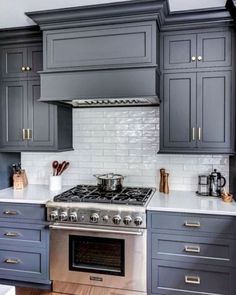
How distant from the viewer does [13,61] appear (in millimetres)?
3025

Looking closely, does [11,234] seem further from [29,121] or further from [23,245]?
[29,121]

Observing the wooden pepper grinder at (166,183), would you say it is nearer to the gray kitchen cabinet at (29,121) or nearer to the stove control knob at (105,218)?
the stove control knob at (105,218)

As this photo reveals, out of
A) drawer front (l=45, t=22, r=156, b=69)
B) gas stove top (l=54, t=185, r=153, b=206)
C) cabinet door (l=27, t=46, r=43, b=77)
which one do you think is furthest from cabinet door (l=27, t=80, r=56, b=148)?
gas stove top (l=54, t=185, r=153, b=206)

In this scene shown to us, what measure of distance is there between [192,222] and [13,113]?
216 cm

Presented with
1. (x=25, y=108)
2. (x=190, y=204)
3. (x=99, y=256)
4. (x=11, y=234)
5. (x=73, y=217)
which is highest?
(x=25, y=108)

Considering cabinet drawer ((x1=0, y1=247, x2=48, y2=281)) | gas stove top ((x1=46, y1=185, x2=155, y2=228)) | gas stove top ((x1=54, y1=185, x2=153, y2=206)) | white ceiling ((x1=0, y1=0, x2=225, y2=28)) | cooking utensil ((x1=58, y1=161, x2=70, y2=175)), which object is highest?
white ceiling ((x1=0, y1=0, x2=225, y2=28))

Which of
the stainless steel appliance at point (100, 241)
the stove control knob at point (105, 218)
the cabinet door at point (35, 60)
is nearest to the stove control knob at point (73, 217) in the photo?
the stainless steel appliance at point (100, 241)

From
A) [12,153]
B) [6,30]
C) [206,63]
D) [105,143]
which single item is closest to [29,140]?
[12,153]

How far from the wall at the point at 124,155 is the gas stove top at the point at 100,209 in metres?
0.50

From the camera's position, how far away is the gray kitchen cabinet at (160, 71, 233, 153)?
2576mm

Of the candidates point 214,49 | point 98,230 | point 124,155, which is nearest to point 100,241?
point 98,230

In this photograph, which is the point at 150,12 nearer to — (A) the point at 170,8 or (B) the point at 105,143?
(A) the point at 170,8

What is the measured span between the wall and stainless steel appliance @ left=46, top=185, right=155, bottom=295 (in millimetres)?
518

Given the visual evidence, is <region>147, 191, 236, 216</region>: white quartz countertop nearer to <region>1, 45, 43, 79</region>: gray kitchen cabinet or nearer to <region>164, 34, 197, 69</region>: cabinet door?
<region>164, 34, 197, 69</region>: cabinet door
